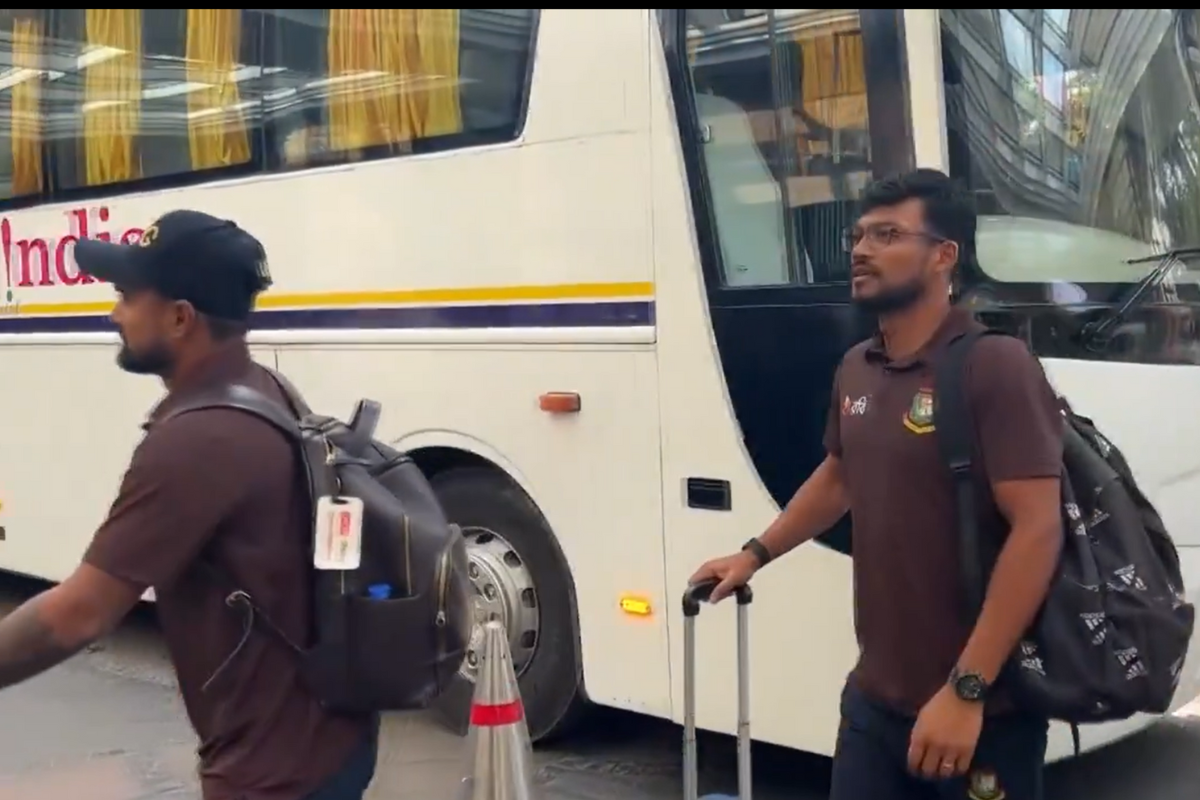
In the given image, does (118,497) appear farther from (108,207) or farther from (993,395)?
(108,207)

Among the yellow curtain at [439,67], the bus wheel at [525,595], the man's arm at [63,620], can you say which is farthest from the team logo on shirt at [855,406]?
the yellow curtain at [439,67]

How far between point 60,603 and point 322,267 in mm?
3790

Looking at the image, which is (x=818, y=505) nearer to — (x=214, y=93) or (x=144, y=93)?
(x=214, y=93)

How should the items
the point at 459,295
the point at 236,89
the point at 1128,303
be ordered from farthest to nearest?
the point at 236,89
the point at 459,295
the point at 1128,303

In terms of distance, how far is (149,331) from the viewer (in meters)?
2.60

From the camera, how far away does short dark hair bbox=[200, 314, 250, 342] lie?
103 inches

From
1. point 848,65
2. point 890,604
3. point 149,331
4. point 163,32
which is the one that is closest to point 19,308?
point 163,32

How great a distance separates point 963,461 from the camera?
2787mm

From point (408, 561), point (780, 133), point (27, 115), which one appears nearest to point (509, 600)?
point (780, 133)

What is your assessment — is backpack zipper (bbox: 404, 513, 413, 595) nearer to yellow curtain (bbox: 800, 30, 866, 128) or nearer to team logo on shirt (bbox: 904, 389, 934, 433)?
team logo on shirt (bbox: 904, 389, 934, 433)

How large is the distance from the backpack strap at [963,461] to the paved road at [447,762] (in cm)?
267

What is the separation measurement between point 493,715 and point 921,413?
2.11 meters

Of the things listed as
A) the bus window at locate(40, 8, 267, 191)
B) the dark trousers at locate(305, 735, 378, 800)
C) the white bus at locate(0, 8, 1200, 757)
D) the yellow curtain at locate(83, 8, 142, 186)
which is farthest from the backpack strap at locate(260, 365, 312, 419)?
the yellow curtain at locate(83, 8, 142, 186)

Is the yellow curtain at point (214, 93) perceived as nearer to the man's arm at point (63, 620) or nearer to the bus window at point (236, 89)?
the bus window at point (236, 89)
